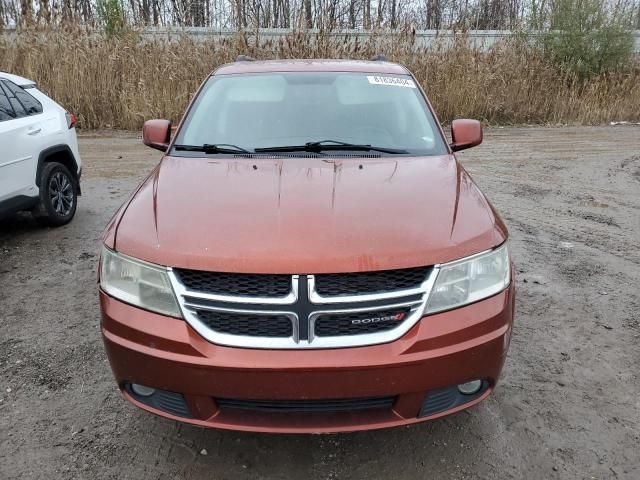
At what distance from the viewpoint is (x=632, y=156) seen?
9.58 m

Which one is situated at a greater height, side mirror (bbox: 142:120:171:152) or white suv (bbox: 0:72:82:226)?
side mirror (bbox: 142:120:171:152)

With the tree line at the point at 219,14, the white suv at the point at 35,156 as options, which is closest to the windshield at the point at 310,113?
the white suv at the point at 35,156

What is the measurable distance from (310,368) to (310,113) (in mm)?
1951

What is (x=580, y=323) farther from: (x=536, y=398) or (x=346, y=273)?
(x=346, y=273)

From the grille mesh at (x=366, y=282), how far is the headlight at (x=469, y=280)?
97mm

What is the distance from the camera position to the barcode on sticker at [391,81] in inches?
147

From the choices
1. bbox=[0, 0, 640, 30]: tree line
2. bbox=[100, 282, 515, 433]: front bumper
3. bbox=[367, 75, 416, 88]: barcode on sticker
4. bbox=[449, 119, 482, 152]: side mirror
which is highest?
bbox=[0, 0, 640, 30]: tree line

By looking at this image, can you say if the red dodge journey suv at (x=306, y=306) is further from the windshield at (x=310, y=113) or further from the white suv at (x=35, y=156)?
the white suv at (x=35, y=156)

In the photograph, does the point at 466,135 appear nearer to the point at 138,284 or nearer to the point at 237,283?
the point at 237,283

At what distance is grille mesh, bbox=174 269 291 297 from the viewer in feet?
6.59

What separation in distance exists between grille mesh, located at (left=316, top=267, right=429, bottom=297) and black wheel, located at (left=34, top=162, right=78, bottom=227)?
4.30 metres

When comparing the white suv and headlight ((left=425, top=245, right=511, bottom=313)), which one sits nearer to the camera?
headlight ((left=425, top=245, right=511, bottom=313))

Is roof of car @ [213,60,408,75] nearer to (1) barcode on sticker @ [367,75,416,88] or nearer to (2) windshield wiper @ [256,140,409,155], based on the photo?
(1) barcode on sticker @ [367,75,416,88]

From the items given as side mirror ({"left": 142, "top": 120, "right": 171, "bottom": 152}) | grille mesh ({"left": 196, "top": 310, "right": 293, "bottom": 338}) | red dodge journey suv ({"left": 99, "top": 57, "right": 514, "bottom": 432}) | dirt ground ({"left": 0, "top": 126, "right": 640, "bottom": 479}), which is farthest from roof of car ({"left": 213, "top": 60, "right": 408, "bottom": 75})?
grille mesh ({"left": 196, "top": 310, "right": 293, "bottom": 338})
